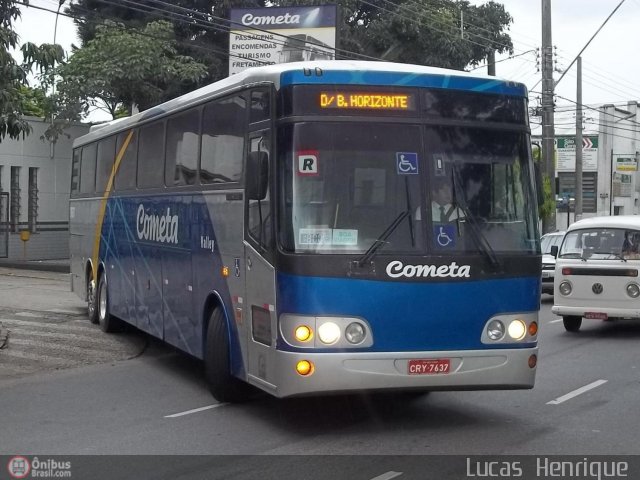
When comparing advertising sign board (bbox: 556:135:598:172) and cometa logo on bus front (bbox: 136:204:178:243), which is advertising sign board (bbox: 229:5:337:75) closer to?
cometa logo on bus front (bbox: 136:204:178:243)

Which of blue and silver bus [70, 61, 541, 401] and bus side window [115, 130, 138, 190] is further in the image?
bus side window [115, 130, 138, 190]

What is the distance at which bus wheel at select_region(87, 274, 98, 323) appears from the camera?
16.9 m

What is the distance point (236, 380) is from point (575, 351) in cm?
660

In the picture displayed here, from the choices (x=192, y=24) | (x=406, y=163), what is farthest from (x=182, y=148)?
(x=192, y=24)

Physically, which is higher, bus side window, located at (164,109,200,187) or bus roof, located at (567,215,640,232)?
bus side window, located at (164,109,200,187)

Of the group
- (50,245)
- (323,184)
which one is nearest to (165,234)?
(323,184)

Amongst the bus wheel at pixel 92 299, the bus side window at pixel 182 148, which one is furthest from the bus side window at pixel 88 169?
the bus side window at pixel 182 148

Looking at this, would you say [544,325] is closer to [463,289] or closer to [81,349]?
[81,349]

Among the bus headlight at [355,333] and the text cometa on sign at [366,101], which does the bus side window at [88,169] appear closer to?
the text cometa on sign at [366,101]

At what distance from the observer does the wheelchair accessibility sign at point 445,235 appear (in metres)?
8.53

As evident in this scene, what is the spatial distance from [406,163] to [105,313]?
354 inches

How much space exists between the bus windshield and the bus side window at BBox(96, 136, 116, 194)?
7.85 metres

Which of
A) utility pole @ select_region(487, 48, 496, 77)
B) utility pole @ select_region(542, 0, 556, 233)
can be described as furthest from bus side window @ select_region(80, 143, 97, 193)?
utility pole @ select_region(487, 48, 496, 77)

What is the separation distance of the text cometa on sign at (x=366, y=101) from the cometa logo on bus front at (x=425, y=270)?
1.40 metres
